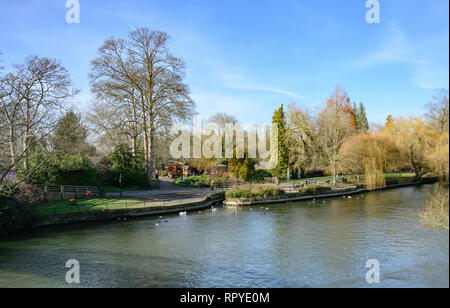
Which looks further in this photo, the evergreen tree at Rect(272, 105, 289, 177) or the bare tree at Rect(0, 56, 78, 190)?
the evergreen tree at Rect(272, 105, 289, 177)

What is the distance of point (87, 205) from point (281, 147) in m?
29.7

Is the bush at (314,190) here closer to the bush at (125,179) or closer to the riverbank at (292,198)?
the riverbank at (292,198)

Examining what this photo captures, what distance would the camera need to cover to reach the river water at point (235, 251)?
1170 centimetres

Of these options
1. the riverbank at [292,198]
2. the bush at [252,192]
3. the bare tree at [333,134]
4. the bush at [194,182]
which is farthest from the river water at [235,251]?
the bare tree at [333,134]

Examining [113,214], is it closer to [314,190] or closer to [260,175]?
[314,190]

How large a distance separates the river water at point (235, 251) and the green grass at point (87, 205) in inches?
80.2

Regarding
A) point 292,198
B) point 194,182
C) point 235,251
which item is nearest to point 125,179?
point 194,182

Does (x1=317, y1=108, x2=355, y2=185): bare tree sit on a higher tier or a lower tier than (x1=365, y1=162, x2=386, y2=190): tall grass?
higher

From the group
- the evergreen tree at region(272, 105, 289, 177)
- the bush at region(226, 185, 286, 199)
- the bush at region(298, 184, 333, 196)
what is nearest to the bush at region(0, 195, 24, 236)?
the bush at region(226, 185, 286, 199)

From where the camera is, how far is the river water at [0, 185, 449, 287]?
38.4ft

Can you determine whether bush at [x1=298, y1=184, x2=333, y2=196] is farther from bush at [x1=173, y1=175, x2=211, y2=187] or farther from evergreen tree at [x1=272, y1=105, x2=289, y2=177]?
evergreen tree at [x1=272, y1=105, x2=289, y2=177]

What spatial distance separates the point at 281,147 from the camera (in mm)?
47531

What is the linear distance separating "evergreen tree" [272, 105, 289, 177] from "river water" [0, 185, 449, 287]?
2396 centimetres

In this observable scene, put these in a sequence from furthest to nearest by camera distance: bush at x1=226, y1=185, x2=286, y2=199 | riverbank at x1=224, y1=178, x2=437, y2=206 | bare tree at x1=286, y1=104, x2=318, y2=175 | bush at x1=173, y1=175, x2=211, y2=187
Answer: bare tree at x1=286, y1=104, x2=318, y2=175 → bush at x1=173, y1=175, x2=211, y2=187 → bush at x1=226, y1=185, x2=286, y2=199 → riverbank at x1=224, y1=178, x2=437, y2=206
